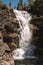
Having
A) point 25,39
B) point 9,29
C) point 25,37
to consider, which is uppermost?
point 9,29

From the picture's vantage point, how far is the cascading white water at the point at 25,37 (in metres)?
36.2

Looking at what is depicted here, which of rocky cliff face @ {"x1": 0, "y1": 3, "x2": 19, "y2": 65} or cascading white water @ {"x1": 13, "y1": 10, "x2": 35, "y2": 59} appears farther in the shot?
cascading white water @ {"x1": 13, "y1": 10, "x2": 35, "y2": 59}

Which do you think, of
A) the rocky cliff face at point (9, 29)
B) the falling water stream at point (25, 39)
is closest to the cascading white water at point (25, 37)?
the falling water stream at point (25, 39)

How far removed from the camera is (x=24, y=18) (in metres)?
43.3

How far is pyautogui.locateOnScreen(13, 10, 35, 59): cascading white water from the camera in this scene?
119 ft

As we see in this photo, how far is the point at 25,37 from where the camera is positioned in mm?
40031

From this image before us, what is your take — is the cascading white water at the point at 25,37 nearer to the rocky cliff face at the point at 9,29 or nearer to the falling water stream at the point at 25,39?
the falling water stream at the point at 25,39

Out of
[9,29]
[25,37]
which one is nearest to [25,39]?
[25,37]

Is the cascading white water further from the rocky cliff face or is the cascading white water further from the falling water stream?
the rocky cliff face

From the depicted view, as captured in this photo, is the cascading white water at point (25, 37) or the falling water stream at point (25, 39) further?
the cascading white water at point (25, 37)

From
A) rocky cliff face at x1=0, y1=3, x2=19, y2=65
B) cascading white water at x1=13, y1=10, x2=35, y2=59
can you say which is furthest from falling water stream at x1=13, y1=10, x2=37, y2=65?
rocky cliff face at x1=0, y1=3, x2=19, y2=65

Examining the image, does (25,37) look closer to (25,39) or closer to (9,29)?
(25,39)

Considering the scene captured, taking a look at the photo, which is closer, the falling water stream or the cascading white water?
the falling water stream

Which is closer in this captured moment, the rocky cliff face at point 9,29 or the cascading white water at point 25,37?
the rocky cliff face at point 9,29
